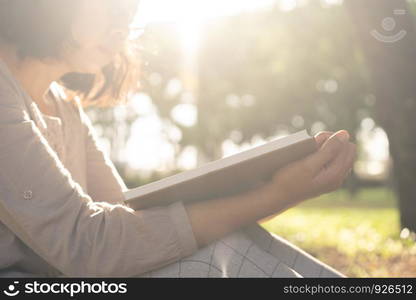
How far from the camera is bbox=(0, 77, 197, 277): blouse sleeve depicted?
177 cm

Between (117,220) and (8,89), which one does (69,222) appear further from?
(8,89)

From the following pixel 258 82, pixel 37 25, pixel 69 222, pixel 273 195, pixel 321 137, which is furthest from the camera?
pixel 258 82

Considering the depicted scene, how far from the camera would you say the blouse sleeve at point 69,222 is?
5.80ft

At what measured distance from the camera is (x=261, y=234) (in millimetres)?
2207

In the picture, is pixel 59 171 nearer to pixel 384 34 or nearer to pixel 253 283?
pixel 253 283

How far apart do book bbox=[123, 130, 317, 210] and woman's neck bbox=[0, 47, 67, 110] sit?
76cm

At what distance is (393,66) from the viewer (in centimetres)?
646

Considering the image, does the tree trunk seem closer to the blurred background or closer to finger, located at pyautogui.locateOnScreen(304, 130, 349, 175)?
finger, located at pyautogui.locateOnScreen(304, 130, 349, 175)

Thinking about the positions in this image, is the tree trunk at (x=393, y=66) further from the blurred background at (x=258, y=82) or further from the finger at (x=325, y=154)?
the blurred background at (x=258, y=82)

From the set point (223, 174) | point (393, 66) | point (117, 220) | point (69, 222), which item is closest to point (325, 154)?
point (223, 174)

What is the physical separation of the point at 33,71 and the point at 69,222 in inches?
32.2

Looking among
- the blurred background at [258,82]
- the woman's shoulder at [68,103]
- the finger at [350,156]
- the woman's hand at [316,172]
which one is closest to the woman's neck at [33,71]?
the woman's shoulder at [68,103]

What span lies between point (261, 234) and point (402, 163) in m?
5.04

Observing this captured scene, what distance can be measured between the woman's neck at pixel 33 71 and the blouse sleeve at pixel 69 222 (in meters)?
0.51
